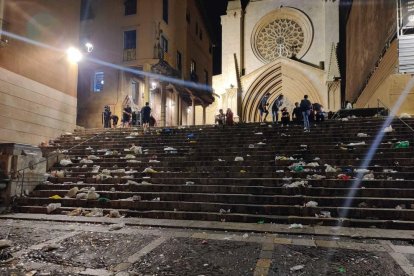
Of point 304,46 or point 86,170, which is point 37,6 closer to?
point 86,170

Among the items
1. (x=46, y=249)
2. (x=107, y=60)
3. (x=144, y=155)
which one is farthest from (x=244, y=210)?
(x=107, y=60)

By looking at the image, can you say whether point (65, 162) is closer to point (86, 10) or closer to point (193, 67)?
point (86, 10)

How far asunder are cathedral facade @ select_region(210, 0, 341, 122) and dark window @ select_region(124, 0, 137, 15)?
33.5 feet

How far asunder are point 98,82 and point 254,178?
17704mm

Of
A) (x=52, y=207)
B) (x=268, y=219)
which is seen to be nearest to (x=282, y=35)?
(x=268, y=219)

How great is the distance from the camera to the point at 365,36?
69.2 feet

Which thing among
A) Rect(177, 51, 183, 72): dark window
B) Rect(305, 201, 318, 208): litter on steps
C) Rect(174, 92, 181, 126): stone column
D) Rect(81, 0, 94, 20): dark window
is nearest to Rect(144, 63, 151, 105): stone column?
Rect(174, 92, 181, 126): stone column

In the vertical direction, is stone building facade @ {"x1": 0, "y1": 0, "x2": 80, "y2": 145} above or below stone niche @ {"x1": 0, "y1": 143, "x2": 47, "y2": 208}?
above

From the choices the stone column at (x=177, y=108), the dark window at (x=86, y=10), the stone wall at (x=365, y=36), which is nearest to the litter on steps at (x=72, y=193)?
the stone wall at (x=365, y=36)

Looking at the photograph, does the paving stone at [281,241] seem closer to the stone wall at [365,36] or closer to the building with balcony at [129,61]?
the stone wall at [365,36]

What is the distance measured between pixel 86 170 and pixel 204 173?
434 centimetres

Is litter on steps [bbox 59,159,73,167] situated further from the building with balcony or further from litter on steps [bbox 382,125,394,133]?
litter on steps [bbox 382,125,394,133]

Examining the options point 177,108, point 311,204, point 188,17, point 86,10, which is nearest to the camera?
point 311,204

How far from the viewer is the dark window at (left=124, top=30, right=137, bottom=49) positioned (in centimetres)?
2350
